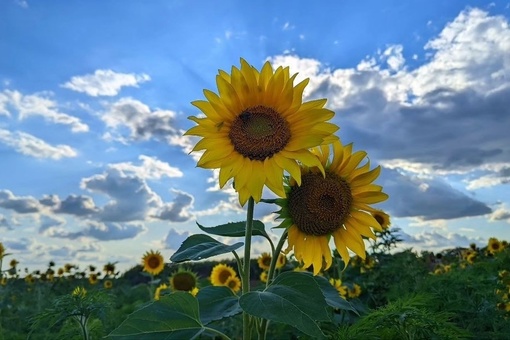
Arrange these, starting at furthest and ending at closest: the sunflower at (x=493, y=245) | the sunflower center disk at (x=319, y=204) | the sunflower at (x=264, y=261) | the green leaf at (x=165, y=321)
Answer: the sunflower at (x=493, y=245) < the sunflower at (x=264, y=261) < the sunflower center disk at (x=319, y=204) < the green leaf at (x=165, y=321)

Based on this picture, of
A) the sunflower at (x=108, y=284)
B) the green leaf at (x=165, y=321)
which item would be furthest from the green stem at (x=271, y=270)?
the sunflower at (x=108, y=284)

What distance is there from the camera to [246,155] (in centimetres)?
210

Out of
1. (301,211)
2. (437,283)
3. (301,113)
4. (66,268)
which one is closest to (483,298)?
(437,283)

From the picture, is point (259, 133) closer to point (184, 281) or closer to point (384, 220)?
point (384, 220)

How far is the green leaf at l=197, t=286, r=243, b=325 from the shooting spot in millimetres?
1998

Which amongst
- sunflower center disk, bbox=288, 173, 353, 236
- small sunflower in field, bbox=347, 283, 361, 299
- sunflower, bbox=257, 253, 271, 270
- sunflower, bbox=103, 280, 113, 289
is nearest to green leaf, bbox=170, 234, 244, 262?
sunflower center disk, bbox=288, 173, 353, 236

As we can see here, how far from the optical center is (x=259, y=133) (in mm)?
2115

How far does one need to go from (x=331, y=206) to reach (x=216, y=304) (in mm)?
575

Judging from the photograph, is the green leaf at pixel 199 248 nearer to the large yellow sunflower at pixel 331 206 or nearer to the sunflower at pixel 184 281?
the large yellow sunflower at pixel 331 206

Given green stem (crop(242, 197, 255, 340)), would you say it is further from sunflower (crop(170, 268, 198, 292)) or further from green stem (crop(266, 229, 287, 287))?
sunflower (crop(170, 268, 198, 292))

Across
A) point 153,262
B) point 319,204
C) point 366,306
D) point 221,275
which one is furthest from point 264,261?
point 319,204

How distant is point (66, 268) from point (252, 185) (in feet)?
28.6

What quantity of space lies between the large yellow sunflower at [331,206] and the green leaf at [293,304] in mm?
316

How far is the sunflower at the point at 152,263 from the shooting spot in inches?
294
